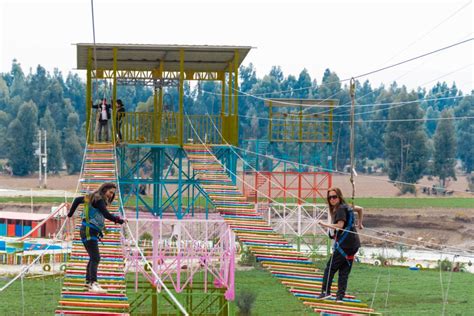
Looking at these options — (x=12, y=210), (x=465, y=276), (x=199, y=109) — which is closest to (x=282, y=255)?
(x=465, y=276)

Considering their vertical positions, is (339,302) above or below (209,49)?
below

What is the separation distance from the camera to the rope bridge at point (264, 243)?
1468cm

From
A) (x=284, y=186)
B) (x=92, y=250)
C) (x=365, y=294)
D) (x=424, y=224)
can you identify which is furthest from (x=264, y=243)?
(x=424, y=224)

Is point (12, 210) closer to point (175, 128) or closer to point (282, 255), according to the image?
point (175, 128)

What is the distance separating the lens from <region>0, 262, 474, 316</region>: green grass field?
3192cm

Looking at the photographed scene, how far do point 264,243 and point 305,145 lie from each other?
60.8 metres

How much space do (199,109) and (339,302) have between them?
8369cm

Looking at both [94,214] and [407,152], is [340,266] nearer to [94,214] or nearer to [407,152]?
[94,214]

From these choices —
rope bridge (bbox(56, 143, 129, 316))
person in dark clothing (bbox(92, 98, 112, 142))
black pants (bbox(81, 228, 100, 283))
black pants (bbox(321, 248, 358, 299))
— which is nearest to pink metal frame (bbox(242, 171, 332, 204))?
person in dark clothing (bbox(92, 98, 112, 142))

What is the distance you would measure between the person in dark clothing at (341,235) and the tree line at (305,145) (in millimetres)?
50895

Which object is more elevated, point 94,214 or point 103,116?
point 103,116

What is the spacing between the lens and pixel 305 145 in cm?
8181

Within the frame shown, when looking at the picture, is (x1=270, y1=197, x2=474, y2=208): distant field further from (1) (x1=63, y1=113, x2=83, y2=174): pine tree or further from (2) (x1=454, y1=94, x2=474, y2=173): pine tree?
(1) (x1=63, y1=113, x2=83, y2=174): pine tree

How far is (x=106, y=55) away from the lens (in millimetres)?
31312
